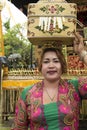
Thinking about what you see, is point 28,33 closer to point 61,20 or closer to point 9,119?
point 61,20

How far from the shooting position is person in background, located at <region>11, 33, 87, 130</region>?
3172mm

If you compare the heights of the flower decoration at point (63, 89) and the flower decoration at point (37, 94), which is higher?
the flower decoration at point (63, 89)

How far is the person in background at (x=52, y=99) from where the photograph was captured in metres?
3.17

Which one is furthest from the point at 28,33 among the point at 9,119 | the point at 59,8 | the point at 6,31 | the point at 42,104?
the point at 6,31

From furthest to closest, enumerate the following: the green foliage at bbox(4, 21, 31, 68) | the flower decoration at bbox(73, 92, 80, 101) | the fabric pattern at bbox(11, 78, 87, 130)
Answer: the green foliage at bbox(4, 21, 31, 68), the flower decoration at bbox(73, 92, 80, 101), the fabric pattern at bbox(11, 78, 87, 130)

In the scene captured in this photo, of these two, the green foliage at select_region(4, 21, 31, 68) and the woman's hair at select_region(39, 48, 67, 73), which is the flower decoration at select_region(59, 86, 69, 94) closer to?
the woman's hair at select_region(39, 48, 67, 73)

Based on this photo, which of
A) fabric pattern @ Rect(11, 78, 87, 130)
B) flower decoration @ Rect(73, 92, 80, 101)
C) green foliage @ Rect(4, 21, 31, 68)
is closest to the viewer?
fabric pattern @ Rect(11, 78, 87, 130)

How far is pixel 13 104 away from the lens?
29.8 ft

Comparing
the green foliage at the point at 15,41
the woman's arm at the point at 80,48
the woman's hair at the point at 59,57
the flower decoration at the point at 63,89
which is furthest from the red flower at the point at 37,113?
the green foliage at the point at 15,41

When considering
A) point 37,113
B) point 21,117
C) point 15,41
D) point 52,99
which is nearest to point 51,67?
point 52,99

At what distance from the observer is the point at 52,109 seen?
126 inches

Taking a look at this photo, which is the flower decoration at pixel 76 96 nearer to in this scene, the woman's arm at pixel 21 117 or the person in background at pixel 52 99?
the person in background at pixel 52 99

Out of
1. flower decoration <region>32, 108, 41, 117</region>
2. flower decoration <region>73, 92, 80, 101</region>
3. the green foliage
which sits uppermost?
flower decoration <region>73, 92, 80, 101</region>

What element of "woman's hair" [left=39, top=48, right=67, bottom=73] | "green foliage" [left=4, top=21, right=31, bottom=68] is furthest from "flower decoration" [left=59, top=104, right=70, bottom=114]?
"green foliage" [left=4, top=21, right=31, bottom=68]
